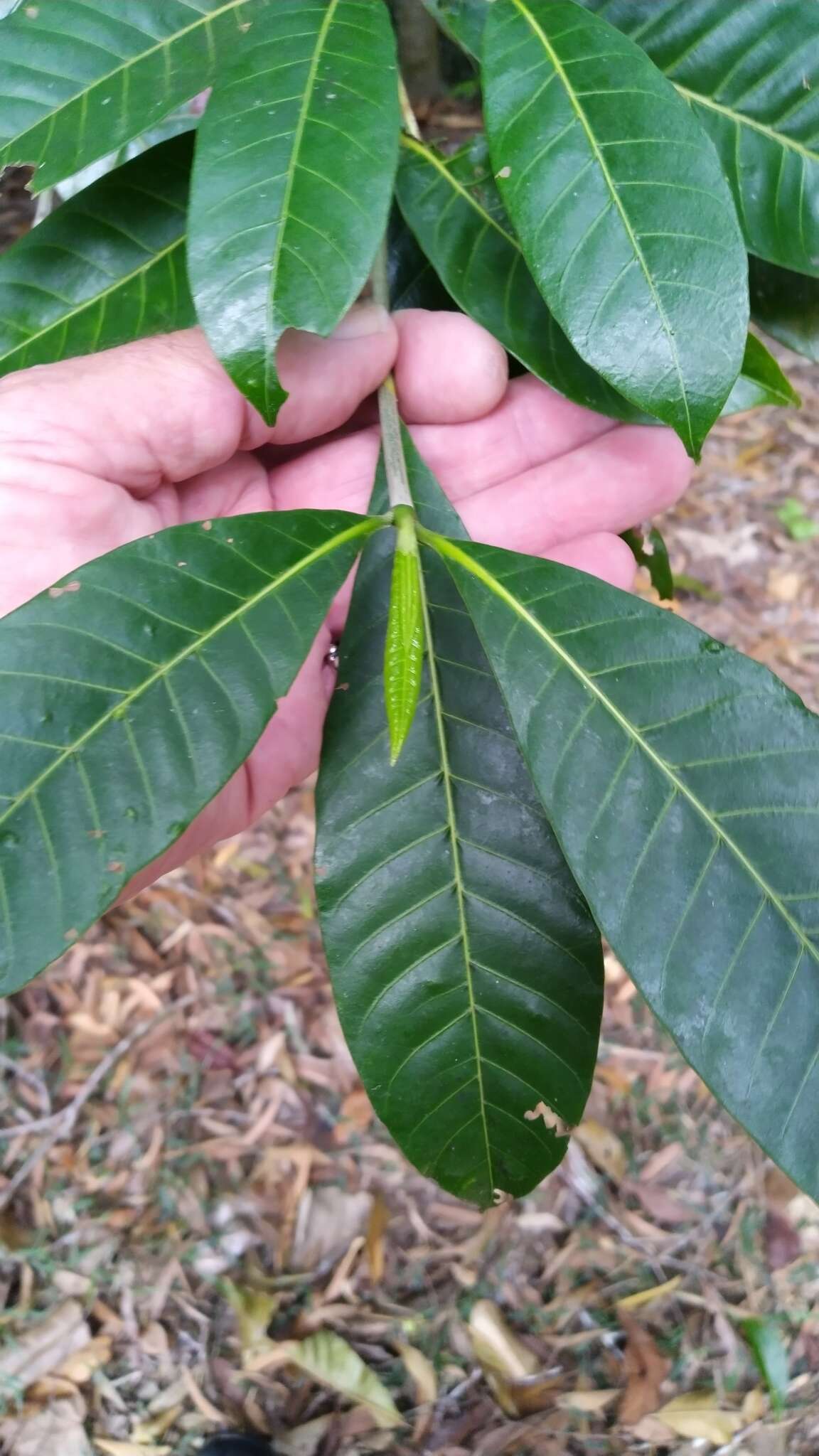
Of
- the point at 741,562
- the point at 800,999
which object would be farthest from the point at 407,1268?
the point at 741,562

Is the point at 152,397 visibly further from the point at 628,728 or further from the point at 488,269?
the point at 628,728

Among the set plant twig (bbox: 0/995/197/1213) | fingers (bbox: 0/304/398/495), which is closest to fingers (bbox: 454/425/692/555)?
fingers (bbox: 0/304/398/495)

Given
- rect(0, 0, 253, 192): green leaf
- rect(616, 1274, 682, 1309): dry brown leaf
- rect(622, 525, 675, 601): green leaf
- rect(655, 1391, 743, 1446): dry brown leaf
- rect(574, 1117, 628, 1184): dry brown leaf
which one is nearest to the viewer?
rect(0, 0, 253, 192): green leaf

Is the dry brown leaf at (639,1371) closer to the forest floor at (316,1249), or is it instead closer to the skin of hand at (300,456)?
the forest floor at (316,1249)

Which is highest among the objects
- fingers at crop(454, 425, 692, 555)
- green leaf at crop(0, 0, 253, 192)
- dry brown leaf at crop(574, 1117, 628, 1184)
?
green leaf at crop(0, 0, 253, 192)

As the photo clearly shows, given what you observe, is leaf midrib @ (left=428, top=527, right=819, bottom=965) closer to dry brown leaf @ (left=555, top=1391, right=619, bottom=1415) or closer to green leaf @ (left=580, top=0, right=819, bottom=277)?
green leaf @ (left=580, top=0, right=819, bottom=277)
